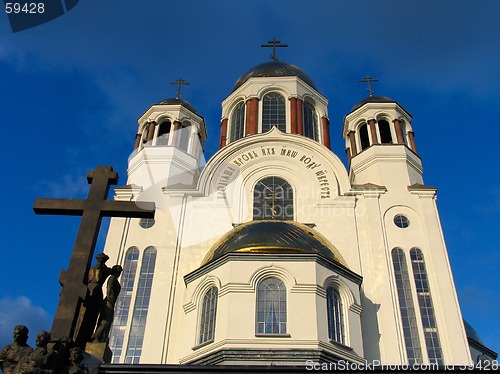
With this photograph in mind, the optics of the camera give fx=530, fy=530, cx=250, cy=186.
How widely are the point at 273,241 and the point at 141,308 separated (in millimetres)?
5167

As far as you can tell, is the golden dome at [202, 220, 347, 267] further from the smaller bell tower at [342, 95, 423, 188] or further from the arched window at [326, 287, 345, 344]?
the smaller bell tower at [342, 95, 423, 188]

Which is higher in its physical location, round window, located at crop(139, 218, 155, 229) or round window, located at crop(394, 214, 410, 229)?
round window, located at crop(394, 214, 410, 229)

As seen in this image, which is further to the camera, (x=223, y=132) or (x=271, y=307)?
(x=223, y=132)

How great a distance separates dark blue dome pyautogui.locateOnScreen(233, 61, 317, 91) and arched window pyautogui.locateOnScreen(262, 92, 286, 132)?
4.29 ft

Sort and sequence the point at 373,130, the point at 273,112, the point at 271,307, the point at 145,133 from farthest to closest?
the point at 273,112 < the point at 145,133 < the point at 373,130 < the point at 271,307

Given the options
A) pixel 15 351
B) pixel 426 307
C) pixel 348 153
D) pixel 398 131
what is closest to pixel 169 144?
pixel 348 153

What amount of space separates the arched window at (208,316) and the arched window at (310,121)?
1186 centimetres

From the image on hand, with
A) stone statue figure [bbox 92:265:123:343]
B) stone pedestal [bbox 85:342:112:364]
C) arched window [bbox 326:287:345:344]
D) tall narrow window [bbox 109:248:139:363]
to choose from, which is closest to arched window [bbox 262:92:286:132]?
tall narrow window [bbox 109:248:139:363]

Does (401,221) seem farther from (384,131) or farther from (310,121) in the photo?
(310,121)

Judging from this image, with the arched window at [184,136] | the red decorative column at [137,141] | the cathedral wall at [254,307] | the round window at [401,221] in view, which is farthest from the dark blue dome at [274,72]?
the cathedral wall at [254,307]

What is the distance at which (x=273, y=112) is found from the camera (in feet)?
85.1

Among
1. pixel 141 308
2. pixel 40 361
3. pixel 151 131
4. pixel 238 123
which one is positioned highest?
pixel 238 123

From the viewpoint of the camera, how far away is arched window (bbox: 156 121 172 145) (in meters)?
24.0

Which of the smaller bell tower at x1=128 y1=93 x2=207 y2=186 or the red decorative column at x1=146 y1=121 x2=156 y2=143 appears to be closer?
the smaller bell tower at x1=128 y1=93 x2=207 y2=186
